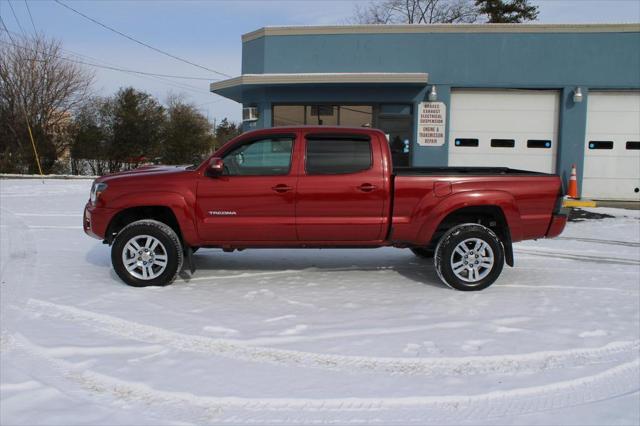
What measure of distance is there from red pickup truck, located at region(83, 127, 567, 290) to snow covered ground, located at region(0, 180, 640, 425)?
1.32 feet

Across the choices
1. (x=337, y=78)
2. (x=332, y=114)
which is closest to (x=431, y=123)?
(x=332, y=114)

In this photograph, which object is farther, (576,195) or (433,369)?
(576,195)

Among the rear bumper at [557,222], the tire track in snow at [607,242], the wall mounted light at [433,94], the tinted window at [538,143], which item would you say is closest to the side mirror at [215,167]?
the rear bumper at [557,222]

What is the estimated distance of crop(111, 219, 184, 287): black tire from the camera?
18.5 feet

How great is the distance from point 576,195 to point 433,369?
41.8 ft

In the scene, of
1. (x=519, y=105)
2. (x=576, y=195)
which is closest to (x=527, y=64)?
(x=519, y=105)

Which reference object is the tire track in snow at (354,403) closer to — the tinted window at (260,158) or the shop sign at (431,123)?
the tinted window at (260,158)

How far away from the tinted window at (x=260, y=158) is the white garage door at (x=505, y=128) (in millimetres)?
10130

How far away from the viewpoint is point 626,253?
7965 millimetres

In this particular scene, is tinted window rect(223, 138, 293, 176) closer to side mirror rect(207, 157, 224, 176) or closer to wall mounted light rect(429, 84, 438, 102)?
side mirror rect(207, 157, 224, 176)

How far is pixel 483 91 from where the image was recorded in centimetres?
1484

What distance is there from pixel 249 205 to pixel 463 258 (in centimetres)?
241

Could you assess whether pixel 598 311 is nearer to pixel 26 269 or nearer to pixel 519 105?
pixel 26 269

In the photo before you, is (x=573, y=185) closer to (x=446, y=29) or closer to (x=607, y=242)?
(x=446, y=29)
